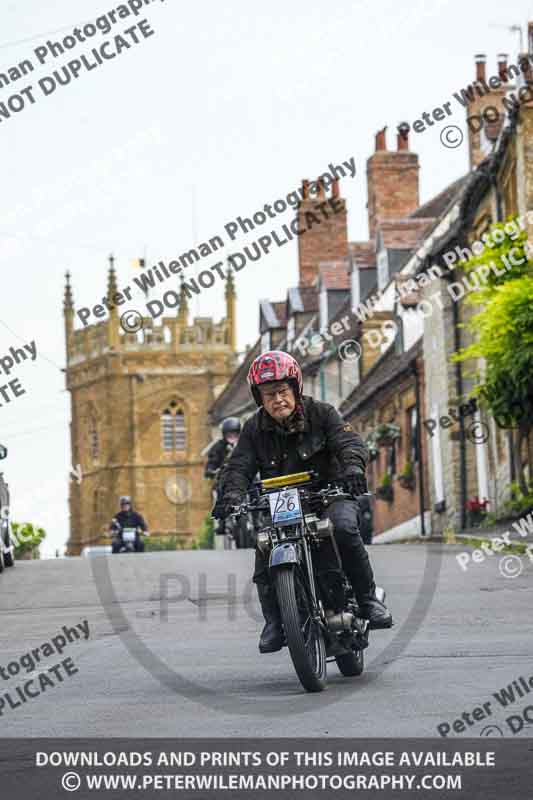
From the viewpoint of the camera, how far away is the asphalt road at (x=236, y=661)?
7680 mm

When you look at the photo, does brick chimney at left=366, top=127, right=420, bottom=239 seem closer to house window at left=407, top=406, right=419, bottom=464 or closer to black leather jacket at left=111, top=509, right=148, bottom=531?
house window at left=407, top=406, right=419, bottom=464

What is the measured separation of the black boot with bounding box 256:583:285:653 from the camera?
8844 millimetres

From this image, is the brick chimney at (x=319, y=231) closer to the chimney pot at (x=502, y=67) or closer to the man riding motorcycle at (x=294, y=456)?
the chimney pot at (x=502, y=67)

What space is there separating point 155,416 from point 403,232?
7633 centimetres

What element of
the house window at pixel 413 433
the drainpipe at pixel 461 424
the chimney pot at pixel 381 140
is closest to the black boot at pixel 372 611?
the drainpipe at pixel 461 424

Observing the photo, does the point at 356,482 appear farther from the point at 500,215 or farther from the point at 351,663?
the point at 500,215

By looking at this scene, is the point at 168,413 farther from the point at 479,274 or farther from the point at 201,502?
the point at 479,274

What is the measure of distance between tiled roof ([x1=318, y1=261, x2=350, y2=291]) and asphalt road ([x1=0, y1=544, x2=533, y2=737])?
36743 millimetres

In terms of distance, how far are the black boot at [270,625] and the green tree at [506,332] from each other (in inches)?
691

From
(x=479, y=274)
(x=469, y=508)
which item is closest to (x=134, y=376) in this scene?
(x=469, y=508)

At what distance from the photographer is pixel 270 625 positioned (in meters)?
8.91

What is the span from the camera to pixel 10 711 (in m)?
8.57
